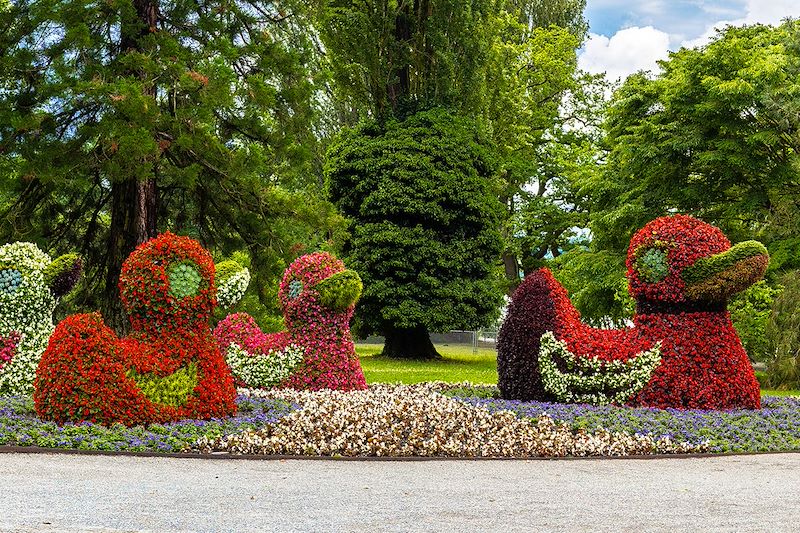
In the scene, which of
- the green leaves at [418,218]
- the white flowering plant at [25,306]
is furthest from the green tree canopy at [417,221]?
the white flowering plant at [25,306]

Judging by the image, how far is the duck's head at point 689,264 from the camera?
1007 centimetres

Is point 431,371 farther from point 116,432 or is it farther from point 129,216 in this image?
point 116,432

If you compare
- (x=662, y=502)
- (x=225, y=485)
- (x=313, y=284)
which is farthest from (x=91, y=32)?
(x=662, y=502)

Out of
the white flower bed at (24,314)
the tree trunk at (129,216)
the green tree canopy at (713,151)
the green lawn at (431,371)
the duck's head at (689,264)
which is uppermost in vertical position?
the green tree canopy at (713,151)

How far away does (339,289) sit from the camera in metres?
11.1

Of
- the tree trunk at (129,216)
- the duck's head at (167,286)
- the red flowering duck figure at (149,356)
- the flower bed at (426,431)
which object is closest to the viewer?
the flower bed at (426,431)

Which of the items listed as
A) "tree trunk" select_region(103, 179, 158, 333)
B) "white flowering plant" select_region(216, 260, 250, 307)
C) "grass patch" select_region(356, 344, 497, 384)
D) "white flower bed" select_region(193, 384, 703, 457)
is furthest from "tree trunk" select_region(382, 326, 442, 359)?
"white flower bed" select_region(193, 384, 703, 457)

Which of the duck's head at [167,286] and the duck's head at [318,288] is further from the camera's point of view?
the duck's head at [318,288]

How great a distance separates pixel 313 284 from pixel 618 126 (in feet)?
50.5

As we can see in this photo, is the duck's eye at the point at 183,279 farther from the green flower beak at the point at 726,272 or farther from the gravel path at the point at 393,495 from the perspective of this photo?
the green flower beak at the point at 726,272

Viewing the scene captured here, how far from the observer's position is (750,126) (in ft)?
68.2

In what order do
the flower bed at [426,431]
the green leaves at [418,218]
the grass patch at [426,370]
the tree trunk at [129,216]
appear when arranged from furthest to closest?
the green leaves at [418,218] < the grass patch at [426,370] < the tree trunk at [129,216] < the flower bed at [426,431]

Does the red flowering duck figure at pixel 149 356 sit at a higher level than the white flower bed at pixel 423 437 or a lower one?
higher

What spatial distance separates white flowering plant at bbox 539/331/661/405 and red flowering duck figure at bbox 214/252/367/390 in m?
2.70
